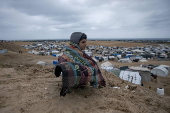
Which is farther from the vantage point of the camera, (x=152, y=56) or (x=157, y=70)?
(x=152, y=56)

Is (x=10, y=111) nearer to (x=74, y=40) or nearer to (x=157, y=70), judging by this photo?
(x=74, y=40)

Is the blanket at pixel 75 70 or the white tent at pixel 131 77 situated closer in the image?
the blanket at pixel 75 70

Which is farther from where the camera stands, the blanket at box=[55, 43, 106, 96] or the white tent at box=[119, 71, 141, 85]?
the white tent at box=[119, 71, 141, 85]

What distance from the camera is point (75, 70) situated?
232cm

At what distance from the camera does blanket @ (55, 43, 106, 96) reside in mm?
2229

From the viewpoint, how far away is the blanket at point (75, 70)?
7.31ft

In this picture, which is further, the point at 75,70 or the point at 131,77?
the point at 131,77

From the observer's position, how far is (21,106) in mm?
2336

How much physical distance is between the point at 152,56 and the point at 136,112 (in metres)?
40.1

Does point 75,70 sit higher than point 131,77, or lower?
higher

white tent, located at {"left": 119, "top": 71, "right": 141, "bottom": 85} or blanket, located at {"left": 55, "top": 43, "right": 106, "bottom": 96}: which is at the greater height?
blanket, located at {"left": 55, "top": 43, "right": 106, "bottom": 96}

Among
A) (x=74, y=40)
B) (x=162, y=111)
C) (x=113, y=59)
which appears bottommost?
(x=113, y=59)

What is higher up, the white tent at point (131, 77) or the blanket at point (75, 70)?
the blanket at point (75, 70)

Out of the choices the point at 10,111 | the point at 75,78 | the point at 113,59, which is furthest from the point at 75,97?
the point at 113,59
